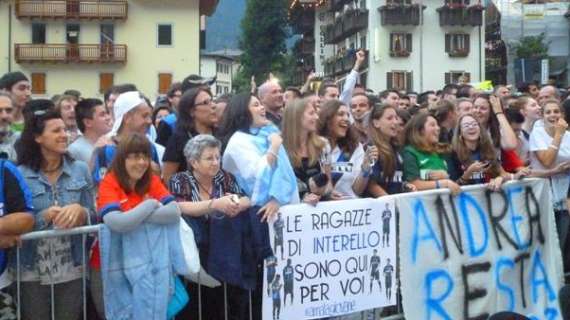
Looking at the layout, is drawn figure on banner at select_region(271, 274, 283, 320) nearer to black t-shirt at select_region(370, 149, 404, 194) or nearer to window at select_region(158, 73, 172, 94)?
black t-shirt at select_region(370, 149, 404, 194)

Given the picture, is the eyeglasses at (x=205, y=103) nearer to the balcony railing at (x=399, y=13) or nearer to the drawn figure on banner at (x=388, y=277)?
the drawn figure on banner at (x=388, y=277)

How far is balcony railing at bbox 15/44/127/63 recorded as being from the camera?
5134cm

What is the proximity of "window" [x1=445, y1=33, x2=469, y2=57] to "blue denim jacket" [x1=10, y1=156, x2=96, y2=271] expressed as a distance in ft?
166

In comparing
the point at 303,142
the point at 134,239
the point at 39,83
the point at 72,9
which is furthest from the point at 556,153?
the point at 72,9

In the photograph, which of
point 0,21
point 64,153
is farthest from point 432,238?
point 0,21

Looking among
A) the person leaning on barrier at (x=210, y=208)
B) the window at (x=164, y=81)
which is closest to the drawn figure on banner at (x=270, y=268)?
the person leaning on barrier at (x=210, y=208)

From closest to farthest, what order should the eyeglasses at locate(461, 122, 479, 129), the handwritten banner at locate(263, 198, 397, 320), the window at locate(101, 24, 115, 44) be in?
the handwritten banner at locate(263, 198, 397, 320) < the eyeglasses at locate(461, 122, 479, 129) < the window at locate(101, 24, 115, 44)

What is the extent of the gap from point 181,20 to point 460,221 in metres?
46.5

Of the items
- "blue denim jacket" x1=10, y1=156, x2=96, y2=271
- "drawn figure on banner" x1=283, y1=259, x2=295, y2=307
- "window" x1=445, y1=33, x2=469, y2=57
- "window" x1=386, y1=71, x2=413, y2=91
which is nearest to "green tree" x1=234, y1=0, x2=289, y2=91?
"window" x1=386, y1=71, x2=413, y2=91

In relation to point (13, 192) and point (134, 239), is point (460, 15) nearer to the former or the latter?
point (134, 239)

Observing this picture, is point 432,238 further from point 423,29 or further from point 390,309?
point 423,29

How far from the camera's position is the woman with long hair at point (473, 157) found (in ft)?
23.4

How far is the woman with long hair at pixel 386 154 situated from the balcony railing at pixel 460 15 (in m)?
47.9

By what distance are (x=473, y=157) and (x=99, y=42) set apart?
157 feet
